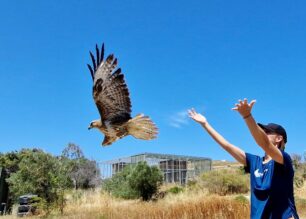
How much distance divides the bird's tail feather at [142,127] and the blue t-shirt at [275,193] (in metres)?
2.43

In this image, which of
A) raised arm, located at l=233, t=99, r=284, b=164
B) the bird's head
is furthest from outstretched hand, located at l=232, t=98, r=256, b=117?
the bird's head

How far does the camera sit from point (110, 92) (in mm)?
6691

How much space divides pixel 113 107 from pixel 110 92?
0.83ft

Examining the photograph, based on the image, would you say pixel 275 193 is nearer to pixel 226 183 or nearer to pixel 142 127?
pixel 142 127

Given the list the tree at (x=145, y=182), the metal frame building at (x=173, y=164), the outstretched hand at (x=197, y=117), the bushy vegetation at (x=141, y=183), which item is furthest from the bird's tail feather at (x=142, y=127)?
the metal frame building at (x=173, y=164)

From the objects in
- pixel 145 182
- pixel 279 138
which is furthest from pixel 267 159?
pixel 145 182

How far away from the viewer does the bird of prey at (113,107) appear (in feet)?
19.6

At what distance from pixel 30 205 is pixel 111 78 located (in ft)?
33.6

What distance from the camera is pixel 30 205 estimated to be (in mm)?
15930

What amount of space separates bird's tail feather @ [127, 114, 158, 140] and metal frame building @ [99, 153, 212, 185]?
81.2 ft

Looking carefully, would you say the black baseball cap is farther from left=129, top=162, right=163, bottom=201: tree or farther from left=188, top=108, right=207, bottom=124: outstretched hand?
left=129, top=162, right=163, bottom=201: tree

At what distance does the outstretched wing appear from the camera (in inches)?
254

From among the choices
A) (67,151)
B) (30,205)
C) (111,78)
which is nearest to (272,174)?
(111,78)

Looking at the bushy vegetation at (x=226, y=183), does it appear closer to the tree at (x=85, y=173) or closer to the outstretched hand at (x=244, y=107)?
the tree at (x=85, y=173)
